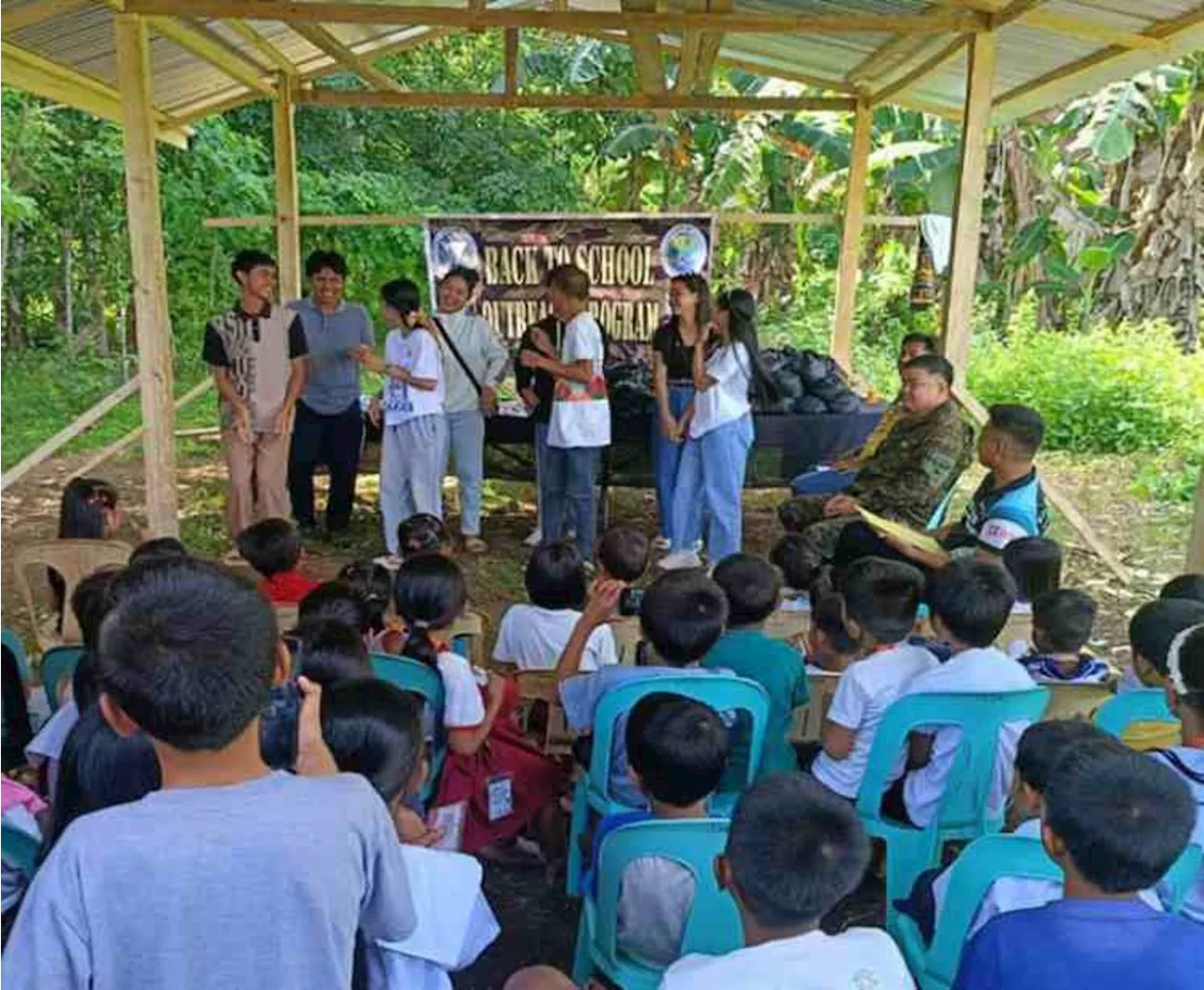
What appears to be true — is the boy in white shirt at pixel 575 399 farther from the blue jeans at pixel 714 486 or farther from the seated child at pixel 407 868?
the seated child at pixel 407 868

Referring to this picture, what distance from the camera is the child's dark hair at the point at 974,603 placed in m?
2.64

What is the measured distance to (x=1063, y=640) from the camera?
2.87 metres

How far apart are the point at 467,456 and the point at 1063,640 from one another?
364cm

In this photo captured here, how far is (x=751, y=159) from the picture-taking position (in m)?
12.6

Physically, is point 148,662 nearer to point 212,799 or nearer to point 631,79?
point 212,799

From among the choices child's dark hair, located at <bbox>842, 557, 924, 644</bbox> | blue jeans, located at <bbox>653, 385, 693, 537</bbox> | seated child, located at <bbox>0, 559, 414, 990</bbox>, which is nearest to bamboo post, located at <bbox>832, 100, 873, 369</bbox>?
blue jeans, located at <bbox>653, 385, 693, 537</bbox>

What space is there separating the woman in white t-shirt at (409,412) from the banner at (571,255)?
10.5ft

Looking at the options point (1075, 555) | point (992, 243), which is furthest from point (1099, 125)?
point (1075, 555)

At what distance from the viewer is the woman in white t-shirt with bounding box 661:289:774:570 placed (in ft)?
17.0

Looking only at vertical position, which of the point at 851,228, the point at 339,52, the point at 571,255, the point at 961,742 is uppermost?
the point at 339,52

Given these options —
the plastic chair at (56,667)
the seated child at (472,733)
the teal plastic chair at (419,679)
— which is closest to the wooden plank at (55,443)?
the plastic chair at (56,667)

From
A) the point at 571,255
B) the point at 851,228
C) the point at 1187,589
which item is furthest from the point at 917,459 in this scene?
the point at 851,228

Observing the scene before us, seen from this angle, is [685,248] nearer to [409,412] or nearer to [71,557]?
[409,412]

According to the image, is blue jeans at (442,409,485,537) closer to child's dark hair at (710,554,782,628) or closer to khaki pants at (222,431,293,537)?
khaki pants at (222,431,293,537)
